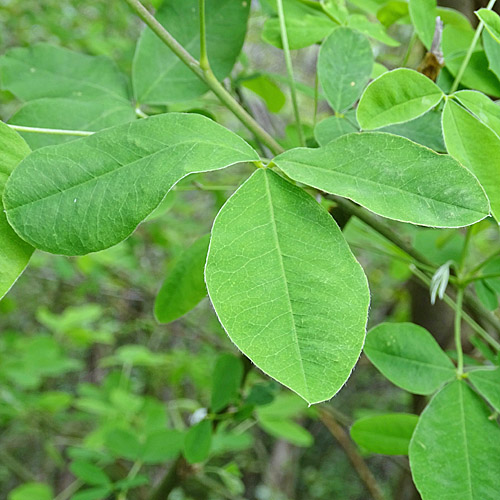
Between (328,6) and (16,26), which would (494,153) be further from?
(16,26)

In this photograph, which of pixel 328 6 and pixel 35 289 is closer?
pixel 328 6

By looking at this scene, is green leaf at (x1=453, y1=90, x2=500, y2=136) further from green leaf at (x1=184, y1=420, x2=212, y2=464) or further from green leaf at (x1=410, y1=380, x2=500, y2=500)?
green leaf at (x1=184, y1=420, x2=212, y2=464)

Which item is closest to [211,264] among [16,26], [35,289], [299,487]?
[16,26]

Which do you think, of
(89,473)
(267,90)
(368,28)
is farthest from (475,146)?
(89,473)

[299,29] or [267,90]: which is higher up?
[299,29]

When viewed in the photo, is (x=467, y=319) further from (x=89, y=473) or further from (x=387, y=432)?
(x=89, y=473)

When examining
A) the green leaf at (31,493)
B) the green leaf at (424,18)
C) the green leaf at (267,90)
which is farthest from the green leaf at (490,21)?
the green leaf at (31,493)
